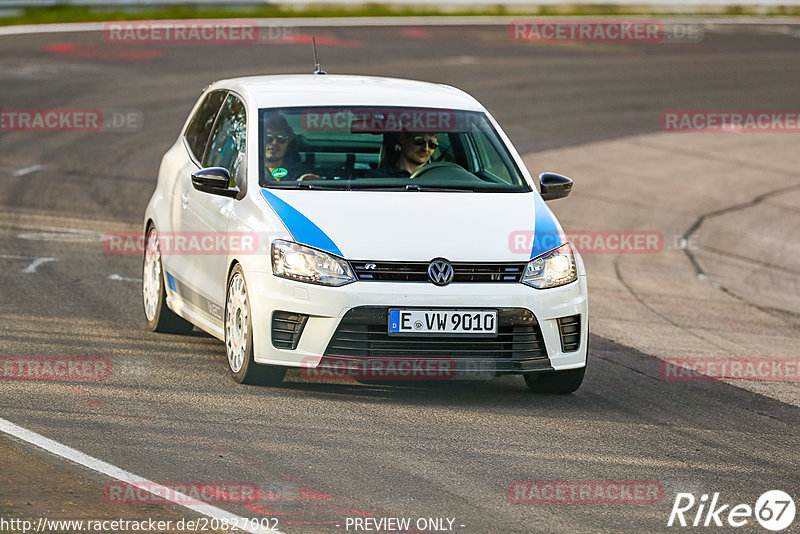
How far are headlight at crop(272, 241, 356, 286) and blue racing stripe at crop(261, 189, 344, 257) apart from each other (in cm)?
4

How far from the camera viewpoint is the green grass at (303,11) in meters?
35.6

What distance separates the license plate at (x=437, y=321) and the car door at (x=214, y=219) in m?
1.24

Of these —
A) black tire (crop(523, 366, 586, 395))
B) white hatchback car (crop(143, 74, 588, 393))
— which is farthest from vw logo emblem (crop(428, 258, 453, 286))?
black tire (crop(523, 366, 586, 395))

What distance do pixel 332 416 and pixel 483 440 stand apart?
87 cm

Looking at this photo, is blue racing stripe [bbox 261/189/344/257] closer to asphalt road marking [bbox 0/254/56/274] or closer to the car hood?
the car hood

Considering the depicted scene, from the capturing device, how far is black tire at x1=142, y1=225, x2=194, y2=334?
31.2 ft

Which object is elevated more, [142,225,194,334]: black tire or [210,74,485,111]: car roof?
[210,74,485,111]: car roof

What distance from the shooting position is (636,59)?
33.8 metres

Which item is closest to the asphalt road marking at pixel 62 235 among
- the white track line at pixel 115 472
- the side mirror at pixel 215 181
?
the side mirror at pixel 215 181

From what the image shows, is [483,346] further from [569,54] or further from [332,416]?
[569,54]

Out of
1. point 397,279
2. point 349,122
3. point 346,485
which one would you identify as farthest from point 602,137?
point 346,485

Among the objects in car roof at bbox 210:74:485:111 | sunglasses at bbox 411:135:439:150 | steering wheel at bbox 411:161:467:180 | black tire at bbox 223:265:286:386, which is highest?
car roof at bbox 210:74:485:111

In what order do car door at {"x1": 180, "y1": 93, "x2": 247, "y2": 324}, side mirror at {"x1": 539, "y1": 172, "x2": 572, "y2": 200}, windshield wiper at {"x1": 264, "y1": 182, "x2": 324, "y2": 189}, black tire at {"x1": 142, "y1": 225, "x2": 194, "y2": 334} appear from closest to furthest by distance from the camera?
windshield wiper at {"x1": 264, "y1": 182, "x2": 324, "y2": 189}, car door at {"x1": 180, "y1": 93, "x2": 247, "y2": 324}, side mirror at {"x1": 539, "y1": 172, "x2": 572, "y2": 200}, black tire at {"x1": 142, "y1": 225, "x2": 194, "y2": 334}

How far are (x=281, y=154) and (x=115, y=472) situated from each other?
2.99 m
